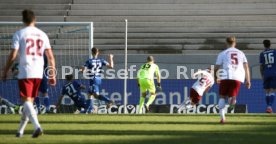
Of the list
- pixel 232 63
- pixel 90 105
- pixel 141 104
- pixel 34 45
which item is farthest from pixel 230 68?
pixel 141 104

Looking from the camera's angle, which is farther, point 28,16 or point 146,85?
point 146,85

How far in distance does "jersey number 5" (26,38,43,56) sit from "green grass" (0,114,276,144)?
A: 113 centimetres

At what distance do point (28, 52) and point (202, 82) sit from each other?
41.6 ft

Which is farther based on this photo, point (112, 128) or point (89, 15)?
point (89, 15)

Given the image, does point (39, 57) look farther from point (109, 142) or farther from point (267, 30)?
point (267, 30)

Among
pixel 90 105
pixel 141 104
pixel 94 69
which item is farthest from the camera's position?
pixel 141 104

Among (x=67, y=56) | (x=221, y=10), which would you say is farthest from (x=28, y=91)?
(x=221, y=10)

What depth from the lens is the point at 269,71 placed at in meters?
22.1

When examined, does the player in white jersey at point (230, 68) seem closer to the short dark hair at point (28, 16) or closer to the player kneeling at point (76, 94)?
the short dark hair at point (28, 16)

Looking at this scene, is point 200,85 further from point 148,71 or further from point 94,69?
point 94,69

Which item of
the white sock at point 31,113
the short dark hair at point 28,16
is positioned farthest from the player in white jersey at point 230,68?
the white sock at point 31,113

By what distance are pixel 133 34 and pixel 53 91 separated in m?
7.31

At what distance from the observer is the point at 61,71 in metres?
27.1

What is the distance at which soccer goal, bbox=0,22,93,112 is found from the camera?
24.4 m
